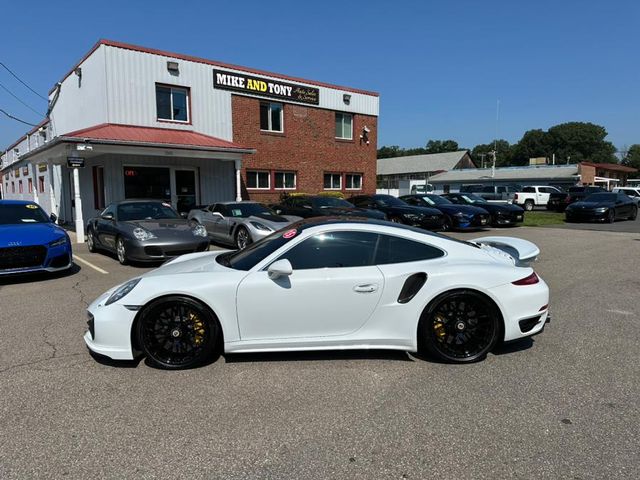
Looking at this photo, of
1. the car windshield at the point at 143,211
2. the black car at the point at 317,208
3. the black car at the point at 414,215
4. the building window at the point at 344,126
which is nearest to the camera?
the car windshield at the point at 143,211

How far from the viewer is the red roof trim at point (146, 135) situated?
1468 cm

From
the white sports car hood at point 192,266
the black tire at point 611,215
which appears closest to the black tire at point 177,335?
the white sports car hood at point 192,266

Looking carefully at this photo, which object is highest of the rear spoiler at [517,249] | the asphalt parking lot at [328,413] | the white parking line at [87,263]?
the rear spoiler at [517,249]

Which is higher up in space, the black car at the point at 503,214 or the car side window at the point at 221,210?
the car side window at the point at 221,210

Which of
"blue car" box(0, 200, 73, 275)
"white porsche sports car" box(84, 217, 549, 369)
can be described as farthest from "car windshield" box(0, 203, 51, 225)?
"white porsche sports car" box(84, 217, 549, 369)

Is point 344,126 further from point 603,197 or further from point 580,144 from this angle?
point 580,144

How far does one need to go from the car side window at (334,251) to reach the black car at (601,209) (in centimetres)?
2063

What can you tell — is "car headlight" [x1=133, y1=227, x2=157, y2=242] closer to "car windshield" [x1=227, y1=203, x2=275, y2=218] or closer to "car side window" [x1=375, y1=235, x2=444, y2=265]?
"car windshield" [x1=227, y1=203, x2=275, y2=218]

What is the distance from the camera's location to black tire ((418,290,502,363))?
159 inches

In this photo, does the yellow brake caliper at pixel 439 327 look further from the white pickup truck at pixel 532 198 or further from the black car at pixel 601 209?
the white pickup truck at pixel 532 198

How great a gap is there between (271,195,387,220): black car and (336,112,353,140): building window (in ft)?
33.9

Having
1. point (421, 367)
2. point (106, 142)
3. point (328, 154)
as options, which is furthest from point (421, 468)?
point (328, 154)

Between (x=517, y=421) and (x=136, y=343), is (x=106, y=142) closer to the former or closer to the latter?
(x=136, y=343)

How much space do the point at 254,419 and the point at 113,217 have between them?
857 centimetres
